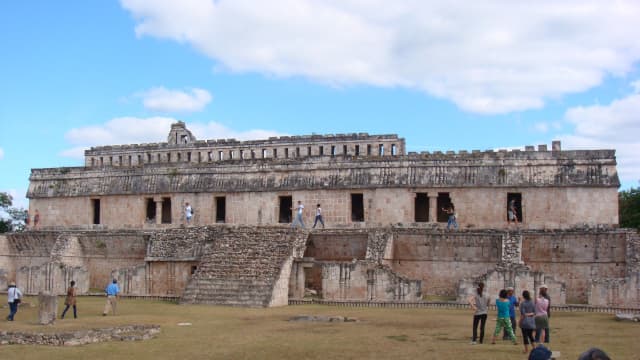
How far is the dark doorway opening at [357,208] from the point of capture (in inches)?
1249

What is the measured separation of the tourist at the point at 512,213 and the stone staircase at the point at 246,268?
7.63 meters

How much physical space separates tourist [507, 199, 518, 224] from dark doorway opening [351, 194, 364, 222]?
6.00 metres

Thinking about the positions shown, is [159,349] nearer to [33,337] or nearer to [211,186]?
[33,337]

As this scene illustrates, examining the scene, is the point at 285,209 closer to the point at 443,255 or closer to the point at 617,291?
the point at 443,255

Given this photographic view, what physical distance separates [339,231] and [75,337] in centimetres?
1467

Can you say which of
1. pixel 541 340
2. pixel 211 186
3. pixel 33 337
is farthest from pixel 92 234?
pixel 541 340

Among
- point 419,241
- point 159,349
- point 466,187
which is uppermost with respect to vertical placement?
point 466,187

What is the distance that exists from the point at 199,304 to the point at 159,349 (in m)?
9.80

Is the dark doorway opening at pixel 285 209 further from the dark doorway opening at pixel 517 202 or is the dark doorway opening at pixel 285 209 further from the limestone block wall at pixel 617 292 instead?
the limestone block wall at pixel 617 292

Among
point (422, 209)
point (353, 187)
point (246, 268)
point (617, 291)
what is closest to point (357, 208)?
point (353, 187)

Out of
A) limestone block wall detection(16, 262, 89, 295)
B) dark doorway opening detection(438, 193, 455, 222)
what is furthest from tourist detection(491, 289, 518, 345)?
limestone block wall detection(16, 262, 89, 295)

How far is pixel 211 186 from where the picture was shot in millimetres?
32625

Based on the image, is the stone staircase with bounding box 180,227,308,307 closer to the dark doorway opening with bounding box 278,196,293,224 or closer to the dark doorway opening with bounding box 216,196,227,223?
the dark doorway opening with bounding box 278,196,293,224

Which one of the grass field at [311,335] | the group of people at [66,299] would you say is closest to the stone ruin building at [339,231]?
the grass field at [311,335]
